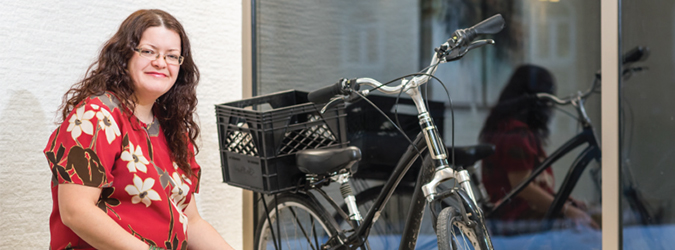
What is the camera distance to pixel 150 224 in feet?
4.65

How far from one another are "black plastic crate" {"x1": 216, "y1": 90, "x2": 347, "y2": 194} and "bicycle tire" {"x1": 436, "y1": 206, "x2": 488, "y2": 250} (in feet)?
1.90

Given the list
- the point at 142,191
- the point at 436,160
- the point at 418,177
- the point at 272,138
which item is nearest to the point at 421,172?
the point at 418,177

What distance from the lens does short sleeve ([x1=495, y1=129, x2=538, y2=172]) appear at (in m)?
1.74

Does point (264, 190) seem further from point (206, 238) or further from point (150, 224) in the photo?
point (150, 224)

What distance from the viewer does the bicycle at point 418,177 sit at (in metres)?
1.36

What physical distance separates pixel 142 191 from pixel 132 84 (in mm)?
305

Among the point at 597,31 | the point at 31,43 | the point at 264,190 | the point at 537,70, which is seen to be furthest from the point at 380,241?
the point at 31,43

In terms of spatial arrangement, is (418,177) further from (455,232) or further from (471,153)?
(471,153)

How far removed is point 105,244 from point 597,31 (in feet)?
4.94

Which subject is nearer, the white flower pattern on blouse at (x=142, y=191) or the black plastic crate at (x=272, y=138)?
the white flower pattern on blouse at (x=142, y=191)

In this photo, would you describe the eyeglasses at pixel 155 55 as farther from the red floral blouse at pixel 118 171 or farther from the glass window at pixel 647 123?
the glass window at pixel 647 123

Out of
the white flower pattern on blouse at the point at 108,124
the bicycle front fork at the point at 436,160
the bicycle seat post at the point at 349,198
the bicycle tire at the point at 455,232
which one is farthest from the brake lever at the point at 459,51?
the white flower pattern on blouse at the point at 108,124

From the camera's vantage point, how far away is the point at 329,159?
1690mm

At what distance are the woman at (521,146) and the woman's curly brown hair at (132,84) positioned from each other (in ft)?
3.34
